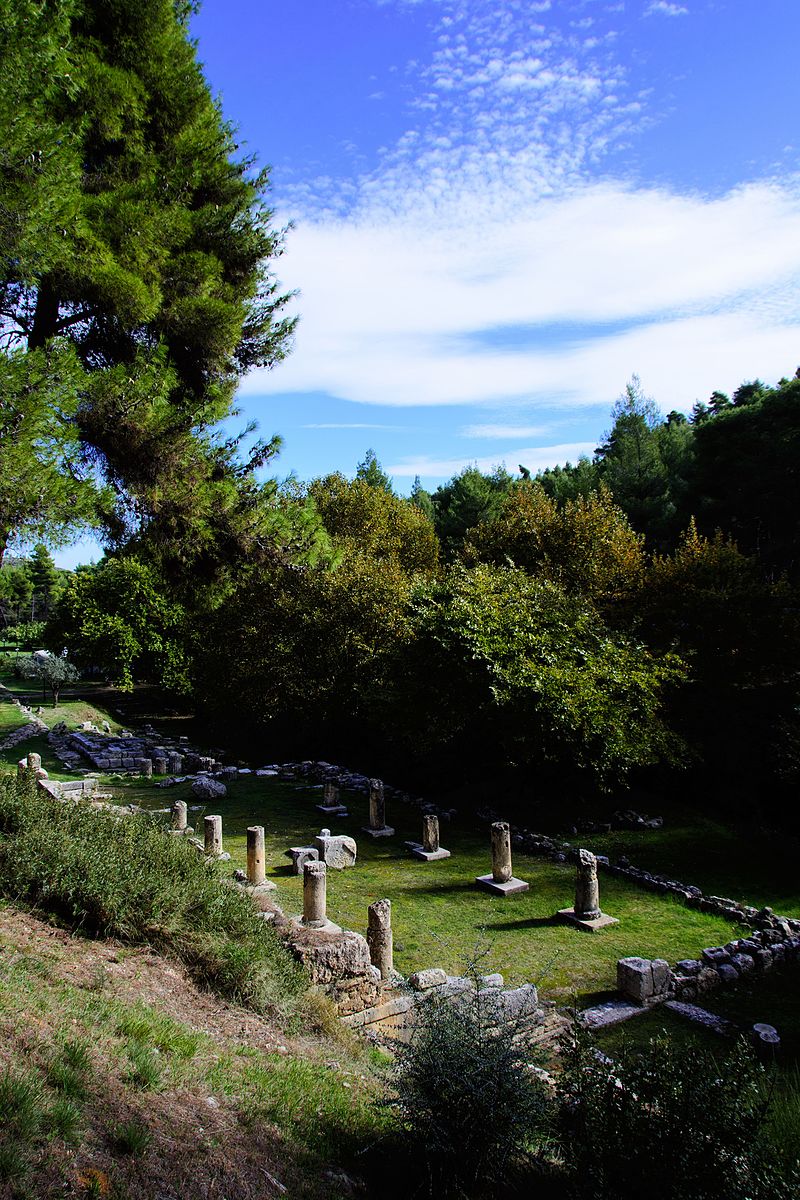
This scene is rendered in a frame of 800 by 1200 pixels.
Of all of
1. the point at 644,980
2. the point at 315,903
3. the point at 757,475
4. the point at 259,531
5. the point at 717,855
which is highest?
the point at 757,475

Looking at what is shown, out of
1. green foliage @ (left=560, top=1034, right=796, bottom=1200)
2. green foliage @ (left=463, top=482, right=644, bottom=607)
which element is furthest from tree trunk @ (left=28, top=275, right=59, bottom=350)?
green foliage @ (left=463, top=482, right=644, bottom=607)

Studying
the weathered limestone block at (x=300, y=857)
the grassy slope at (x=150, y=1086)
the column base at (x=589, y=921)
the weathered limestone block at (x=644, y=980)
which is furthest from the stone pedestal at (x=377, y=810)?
the grassy slope at (x=150, y=1086)

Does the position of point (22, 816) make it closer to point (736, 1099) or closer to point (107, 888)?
point (107, 888)

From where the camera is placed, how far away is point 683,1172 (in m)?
3.62

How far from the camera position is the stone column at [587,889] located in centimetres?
1003

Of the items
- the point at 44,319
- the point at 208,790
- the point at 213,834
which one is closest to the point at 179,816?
the point at 213,834

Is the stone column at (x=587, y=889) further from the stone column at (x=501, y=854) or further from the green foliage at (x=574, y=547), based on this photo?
the green foliage at (x=574, y=547)

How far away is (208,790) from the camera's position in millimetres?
17188

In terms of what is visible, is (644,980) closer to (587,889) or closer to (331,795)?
(587,889)

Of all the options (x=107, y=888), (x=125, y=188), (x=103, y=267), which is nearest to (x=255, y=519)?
(x=103, y=267)

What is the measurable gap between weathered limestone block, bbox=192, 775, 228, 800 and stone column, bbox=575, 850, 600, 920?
9.98 meters

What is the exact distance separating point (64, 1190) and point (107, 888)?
3.36m

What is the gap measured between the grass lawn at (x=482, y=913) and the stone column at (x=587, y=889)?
0.30m

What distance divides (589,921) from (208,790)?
1028 centimetres
